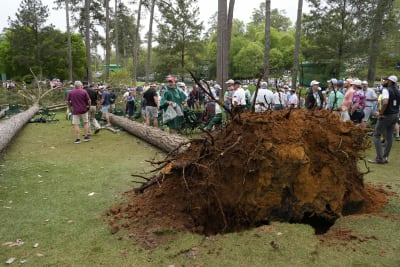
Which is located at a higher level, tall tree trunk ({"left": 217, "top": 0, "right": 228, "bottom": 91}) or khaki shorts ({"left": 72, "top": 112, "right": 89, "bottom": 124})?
tall tree trunk ({"left": 217, "top": 0, "right": 228, "bottom": 91})

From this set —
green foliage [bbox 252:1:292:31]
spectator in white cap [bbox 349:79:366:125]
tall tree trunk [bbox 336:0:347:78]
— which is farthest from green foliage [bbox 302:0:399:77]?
green foliage [bbox 252:1:292:31]

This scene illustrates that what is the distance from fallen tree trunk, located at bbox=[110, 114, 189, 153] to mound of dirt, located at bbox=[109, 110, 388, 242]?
1599 mm

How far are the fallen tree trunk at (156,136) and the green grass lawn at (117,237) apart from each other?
57.6 inches

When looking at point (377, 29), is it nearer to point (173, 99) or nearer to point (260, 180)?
point (173, 99)

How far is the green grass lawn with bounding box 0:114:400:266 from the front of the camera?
10.2ft

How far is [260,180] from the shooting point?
3.71 metres

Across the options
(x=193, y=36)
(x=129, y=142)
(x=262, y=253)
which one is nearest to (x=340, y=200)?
(x=262, y=253)

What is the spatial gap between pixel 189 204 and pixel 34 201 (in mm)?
2557

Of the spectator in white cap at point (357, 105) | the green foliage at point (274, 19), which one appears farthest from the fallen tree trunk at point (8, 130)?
the green foliage at point (274, 19)

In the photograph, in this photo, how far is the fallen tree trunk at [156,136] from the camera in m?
7.18

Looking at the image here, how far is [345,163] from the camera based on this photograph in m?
4.16

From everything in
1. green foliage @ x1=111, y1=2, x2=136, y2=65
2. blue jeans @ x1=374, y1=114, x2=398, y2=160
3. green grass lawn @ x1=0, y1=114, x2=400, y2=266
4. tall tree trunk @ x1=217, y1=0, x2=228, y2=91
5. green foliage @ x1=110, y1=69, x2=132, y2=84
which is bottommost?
green grass lawn @ x1=0, y1=114, x2=400, y2=266

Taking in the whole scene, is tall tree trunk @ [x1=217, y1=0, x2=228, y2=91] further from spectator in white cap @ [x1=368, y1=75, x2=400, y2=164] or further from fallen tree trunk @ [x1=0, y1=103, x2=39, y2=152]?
fallen tree trunk @ [x1=0, y1=103, x2=39, y2=152]

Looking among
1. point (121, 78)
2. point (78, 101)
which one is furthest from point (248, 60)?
point (78, 101)
